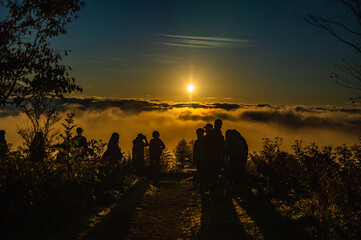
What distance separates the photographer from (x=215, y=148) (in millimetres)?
10242

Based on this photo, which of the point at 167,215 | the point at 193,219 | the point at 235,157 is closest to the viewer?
the point at 193,219

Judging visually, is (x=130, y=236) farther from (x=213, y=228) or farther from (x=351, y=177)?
(x=351, y=177)

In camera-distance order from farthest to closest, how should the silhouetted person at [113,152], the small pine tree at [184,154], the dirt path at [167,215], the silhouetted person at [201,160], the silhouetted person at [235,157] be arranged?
the small pine tree at [184,154], the silhouetted person at [113,152], the silhouetted person at [235,157], the silhouetted person at [201,160], the dirt path at [167,215]

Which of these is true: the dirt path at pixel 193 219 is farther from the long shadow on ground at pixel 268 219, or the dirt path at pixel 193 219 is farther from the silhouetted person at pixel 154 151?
the silhouetted person at pixel 154 151

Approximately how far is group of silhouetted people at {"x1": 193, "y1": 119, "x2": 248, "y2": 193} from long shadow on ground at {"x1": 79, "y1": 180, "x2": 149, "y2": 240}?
221cm

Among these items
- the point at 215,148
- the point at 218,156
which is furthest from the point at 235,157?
the point at 215,148

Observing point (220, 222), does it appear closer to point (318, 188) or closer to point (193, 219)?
point (193, 219)

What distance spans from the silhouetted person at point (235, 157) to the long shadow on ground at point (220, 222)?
146cm

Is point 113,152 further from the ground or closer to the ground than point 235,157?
closer to the ground

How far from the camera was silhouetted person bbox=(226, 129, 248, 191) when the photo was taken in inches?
418

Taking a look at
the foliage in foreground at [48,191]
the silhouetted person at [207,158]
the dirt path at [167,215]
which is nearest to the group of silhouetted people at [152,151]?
the dirt path at [167,215]

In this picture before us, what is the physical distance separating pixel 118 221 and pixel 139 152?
761 cm

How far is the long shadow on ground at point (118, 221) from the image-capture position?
6.33 metres

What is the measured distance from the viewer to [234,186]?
34.6 feet
